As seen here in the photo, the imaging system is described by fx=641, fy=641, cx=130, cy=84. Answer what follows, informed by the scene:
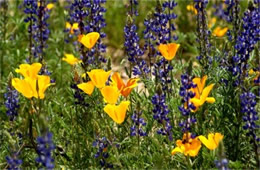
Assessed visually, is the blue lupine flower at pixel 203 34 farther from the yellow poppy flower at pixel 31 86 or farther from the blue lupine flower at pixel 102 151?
the yellow poppy flower at pixel 31 86

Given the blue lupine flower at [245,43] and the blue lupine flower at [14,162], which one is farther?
the blue lupine flower at [245,43]

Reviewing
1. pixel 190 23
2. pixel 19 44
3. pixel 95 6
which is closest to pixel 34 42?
pixel 19 44

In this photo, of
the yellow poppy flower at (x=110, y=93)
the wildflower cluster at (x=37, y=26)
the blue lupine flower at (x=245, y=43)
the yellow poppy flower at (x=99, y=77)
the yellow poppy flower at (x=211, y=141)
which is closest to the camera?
the yellow poppy flower at (x=211, y=141)

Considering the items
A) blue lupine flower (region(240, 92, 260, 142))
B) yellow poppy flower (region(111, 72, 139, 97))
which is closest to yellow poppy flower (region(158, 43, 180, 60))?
yellow poppy flower (region(111, 72, 139, 97))

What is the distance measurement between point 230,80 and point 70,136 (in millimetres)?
1231

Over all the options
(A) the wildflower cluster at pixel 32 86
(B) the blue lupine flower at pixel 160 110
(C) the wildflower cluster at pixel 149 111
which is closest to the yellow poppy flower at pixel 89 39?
(C) the wildflower cluster at pixel 149 111

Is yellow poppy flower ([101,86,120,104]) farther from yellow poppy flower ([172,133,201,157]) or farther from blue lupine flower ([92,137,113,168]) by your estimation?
yellow poppy flower ([172,133,201,157])

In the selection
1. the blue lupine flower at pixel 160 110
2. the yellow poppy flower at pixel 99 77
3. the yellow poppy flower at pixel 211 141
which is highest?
the yellow poppy flower at pixel 99 77

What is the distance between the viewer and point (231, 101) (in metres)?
4.20

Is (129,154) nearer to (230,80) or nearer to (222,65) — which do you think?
(230,80)

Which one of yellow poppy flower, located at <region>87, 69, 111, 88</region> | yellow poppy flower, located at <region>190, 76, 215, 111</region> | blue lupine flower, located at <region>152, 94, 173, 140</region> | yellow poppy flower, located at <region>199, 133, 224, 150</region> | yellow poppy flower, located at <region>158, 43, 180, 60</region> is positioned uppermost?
yellow poppy flower, located at <region>158, 43, 180, 60</region>

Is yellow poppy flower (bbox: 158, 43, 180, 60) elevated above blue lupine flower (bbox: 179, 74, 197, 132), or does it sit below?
above

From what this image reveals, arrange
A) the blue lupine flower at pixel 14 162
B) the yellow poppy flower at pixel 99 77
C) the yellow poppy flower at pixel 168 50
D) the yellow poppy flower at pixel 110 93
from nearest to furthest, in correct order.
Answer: the blue lupine flower at pixel 14 162 → the yellow poppy flower at pixel 110 93 → the yellow poppy flower at pixel 99 77 → the yellow poppy flower at pixel 168 50

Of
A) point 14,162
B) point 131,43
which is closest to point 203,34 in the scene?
point 131,43
